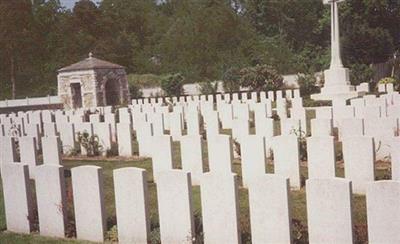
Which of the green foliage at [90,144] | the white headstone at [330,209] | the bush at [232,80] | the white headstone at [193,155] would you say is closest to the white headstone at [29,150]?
the white headstone at [193,155]

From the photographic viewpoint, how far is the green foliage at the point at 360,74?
Result: 31.9 meters

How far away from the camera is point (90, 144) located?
13.0 metres

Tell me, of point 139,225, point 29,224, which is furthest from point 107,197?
point 139,225

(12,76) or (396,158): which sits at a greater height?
(12,76)

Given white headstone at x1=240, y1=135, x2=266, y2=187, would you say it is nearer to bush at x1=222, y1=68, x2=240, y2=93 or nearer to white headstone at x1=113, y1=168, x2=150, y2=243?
white headstone at x1=113, y1=168, x2=150, y2=243

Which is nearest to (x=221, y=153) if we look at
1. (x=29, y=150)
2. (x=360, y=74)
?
(x=29, y=150)

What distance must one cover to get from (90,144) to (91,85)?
18.3 meters

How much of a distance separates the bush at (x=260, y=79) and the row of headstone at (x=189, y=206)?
27.8 meters

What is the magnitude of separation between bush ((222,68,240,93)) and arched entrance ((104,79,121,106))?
842 cm

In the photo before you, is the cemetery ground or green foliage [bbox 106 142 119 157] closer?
the cemetery ground

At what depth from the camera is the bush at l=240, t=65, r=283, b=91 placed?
111ft

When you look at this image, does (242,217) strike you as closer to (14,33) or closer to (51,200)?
(51,200)

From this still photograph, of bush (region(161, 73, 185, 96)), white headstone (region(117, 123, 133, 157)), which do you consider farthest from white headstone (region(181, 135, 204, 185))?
bush (region(161, 73, 185, 96))

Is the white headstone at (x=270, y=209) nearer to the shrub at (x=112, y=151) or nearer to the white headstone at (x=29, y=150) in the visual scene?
the white headstone at (x=29, y=150)
